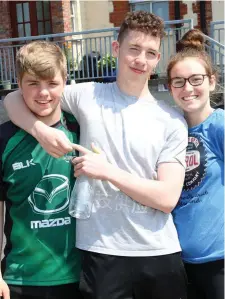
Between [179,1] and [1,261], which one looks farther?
[179,1]

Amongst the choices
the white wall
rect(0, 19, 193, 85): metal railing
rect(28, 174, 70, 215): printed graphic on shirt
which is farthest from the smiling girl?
the white wall

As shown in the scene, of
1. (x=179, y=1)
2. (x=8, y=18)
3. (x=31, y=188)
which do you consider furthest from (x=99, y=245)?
(x=8, y=18)

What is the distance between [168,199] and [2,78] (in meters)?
10.7

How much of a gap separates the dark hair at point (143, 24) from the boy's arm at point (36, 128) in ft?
1.83

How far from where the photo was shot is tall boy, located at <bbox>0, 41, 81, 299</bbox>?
2191 mm

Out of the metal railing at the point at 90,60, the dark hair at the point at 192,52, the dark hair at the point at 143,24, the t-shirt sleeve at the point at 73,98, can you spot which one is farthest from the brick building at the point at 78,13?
the t-shirt sleeve at the point at 73,98

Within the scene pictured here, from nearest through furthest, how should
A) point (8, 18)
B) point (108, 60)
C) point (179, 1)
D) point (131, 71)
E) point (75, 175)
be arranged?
point (75, 175) → point (131, 71) → point (108, 60) → point (179, 1) → point (8, 18)

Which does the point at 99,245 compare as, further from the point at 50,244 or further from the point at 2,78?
the point at 2,78

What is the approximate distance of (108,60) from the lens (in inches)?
453

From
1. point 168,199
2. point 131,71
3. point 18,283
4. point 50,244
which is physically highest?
point 131,71

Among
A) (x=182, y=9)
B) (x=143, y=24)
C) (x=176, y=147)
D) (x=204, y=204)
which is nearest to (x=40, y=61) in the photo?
(x=143, y=24)

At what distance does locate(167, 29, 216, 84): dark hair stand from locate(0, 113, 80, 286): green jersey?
73 cm

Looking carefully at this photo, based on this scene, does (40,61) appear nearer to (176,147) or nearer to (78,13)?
(176,147)

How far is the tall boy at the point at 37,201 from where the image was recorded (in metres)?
2.19
